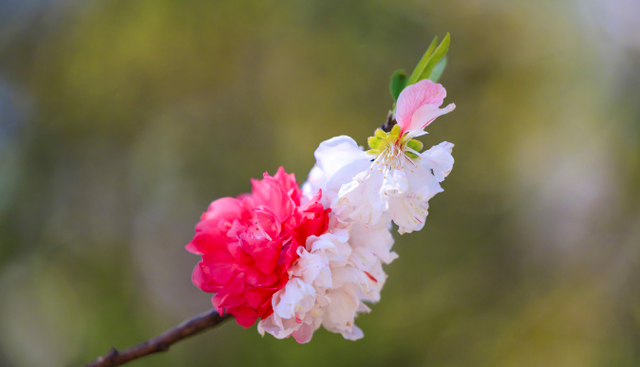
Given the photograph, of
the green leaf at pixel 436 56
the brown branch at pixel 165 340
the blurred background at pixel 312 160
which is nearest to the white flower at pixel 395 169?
the green leaf at pixel 436 56

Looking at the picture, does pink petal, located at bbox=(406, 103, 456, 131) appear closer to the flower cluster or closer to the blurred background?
the flower cluster

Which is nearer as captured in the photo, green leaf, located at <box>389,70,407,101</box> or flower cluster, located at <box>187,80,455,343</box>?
flower cluster, located at <box>187,80,455,343</box>

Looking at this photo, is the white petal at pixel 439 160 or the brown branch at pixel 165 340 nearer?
the white petal at pixel 439 160

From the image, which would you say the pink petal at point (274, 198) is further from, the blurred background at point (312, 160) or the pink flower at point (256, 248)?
the blurred background at point (312, 160)

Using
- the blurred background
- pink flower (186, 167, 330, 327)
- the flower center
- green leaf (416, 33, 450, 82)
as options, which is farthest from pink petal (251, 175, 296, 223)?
the blurred background

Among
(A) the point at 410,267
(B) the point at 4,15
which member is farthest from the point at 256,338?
(B) the point at 4,15

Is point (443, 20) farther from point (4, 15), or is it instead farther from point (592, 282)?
point (4, 15)

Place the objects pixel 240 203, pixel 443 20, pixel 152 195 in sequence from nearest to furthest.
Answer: pixel 240 203, pixel 443 20, pixel 152 195
